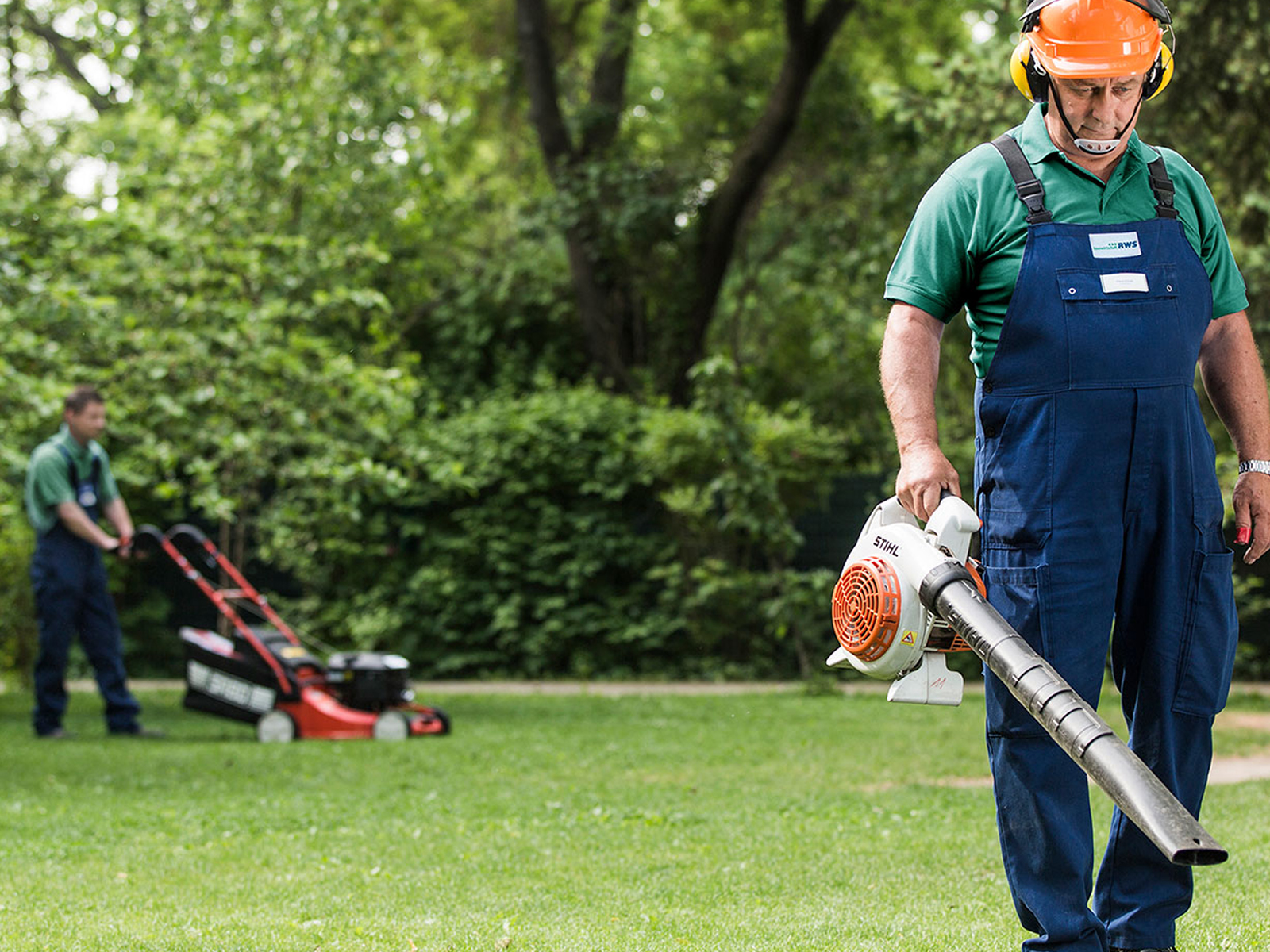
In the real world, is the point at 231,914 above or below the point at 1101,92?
below

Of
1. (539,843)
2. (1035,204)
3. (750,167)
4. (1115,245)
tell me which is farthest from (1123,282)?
(750,167)

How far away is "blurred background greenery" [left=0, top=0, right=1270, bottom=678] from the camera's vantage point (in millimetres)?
9758

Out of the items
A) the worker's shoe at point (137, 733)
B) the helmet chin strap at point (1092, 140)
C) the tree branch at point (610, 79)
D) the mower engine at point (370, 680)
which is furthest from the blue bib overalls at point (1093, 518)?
the tree branch at point (610, 79)

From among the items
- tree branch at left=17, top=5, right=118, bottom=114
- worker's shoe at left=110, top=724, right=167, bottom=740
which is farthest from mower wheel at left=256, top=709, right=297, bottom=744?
tree branch at left=17, top=5, right=118, bottom=114

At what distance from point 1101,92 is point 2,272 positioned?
22.5 ft

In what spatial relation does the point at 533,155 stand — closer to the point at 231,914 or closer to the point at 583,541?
the point at 583,541

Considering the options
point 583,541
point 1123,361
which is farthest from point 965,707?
point 1123,361

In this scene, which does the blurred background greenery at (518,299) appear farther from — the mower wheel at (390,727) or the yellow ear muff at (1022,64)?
the yellow ear muff at (1022,64)

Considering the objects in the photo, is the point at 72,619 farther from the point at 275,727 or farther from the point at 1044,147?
the point at 1044,147

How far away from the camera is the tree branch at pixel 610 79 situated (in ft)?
51.6

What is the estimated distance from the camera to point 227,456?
9656 mm

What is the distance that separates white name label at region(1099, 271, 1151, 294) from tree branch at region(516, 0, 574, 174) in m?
12.8

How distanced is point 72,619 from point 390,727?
213 cm

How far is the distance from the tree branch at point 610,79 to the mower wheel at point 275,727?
858cm
